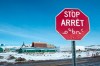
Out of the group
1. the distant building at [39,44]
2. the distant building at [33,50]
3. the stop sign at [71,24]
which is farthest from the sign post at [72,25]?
the distant building at [39,44]

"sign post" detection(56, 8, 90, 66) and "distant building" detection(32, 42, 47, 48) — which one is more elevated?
"distant building" detection(32, 42, 47, 48)

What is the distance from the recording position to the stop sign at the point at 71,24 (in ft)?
16.4

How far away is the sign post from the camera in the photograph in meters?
5.00

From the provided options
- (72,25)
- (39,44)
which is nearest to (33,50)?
(39,44)

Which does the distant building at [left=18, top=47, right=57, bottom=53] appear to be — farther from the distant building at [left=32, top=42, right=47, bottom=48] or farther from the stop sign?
the stop sign

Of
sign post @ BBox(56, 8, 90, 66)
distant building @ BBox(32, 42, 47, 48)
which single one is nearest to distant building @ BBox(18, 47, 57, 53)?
distant building @ BBox(32, 42, 47, 48)

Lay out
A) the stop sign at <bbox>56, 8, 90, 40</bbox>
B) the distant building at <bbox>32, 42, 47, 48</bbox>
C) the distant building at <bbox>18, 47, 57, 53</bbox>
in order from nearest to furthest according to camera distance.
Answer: the stop sign at <bbox>56, 8, 90, 40</bbox> < the distant building at <bbox>18, 47, 57, 53</bbox> < the distant building at <bbox>32, 42, 47, 48</bbox>

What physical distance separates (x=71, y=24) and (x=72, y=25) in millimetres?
30

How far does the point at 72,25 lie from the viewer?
5.01m

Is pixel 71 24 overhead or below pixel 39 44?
below

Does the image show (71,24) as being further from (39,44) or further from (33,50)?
(39,44)

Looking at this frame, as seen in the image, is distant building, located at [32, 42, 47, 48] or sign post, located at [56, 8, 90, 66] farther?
distant building, located at [32, 42, 47, 48]

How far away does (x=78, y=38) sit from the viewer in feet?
16.4

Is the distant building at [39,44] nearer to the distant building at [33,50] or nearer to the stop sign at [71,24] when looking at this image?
the distant building at [33,50]
